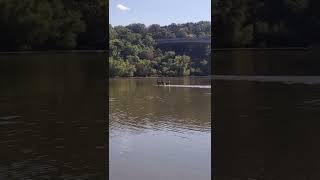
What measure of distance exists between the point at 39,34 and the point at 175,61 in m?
30.7

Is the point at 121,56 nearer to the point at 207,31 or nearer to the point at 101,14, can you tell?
the point at 207,31

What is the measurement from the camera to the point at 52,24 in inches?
821

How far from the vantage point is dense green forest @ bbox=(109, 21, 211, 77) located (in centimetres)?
4784

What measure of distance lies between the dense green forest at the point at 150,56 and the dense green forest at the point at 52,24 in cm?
2250

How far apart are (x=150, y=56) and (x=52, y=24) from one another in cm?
3068

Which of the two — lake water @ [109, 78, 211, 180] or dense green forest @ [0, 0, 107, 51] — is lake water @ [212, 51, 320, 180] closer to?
lake water @ [109, 78, 211, 180]

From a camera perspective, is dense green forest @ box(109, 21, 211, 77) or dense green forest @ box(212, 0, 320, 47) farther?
dense green forest @ box(109, 21, 211, 77)

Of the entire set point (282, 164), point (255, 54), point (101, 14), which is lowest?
point (282, 164)

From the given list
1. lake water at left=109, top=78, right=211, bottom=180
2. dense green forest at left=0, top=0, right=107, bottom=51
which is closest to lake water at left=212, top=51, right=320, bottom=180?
lake water at left=109, top=78, right=211, bottom=180

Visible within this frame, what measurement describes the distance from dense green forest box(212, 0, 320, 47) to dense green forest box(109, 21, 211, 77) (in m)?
24.0

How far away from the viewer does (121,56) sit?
49719 millimetres

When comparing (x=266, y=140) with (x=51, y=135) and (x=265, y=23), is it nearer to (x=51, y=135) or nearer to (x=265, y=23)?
(x=51, y=135)

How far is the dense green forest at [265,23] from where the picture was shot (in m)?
19.1

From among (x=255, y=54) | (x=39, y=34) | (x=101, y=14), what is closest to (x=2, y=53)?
(x=39, y=34)
